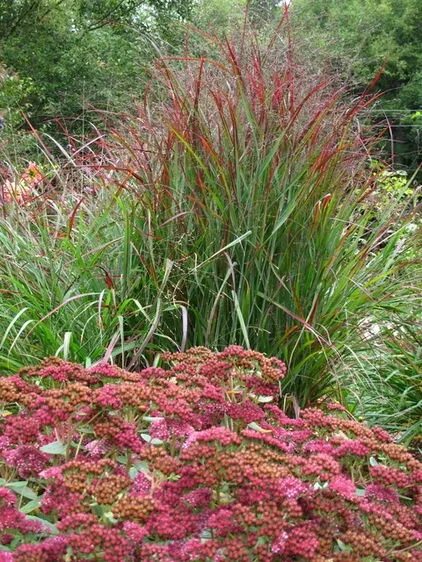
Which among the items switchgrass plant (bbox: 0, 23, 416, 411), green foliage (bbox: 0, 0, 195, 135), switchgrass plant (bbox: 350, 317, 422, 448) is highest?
green foliage (bbox: 0, 0, 195, 135)

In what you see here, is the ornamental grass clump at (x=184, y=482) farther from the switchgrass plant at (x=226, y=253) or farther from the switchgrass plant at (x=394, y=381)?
the switchgrass plant at (x=394, y=381)

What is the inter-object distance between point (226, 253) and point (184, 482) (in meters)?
1.36

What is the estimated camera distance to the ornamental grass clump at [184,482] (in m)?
1.21

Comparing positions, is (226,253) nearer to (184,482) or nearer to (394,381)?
(394,381)

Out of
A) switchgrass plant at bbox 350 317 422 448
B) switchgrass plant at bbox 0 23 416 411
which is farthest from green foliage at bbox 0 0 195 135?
switchgrass plant at bbox 350 317 422 448

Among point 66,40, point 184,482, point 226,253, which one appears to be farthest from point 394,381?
point 66,40

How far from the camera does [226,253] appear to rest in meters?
2.62

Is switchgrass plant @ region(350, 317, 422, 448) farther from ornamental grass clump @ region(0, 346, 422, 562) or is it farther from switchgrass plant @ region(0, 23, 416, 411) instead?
ornamental grass clump @ region(0, 346, 422, 562)

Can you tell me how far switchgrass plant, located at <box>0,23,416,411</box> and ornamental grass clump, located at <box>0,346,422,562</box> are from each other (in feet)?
2.93

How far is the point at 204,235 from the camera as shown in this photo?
2744 millimetres

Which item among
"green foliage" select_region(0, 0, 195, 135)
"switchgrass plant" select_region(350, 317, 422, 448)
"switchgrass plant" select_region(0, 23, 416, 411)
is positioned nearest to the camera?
"switchgrass plant" select_region(0, 23, 416, 411)

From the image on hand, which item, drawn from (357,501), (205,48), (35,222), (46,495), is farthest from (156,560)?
(205,48)

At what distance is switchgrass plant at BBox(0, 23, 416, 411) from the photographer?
8.71 feet

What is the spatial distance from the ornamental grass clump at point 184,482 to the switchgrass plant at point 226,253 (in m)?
0.89
